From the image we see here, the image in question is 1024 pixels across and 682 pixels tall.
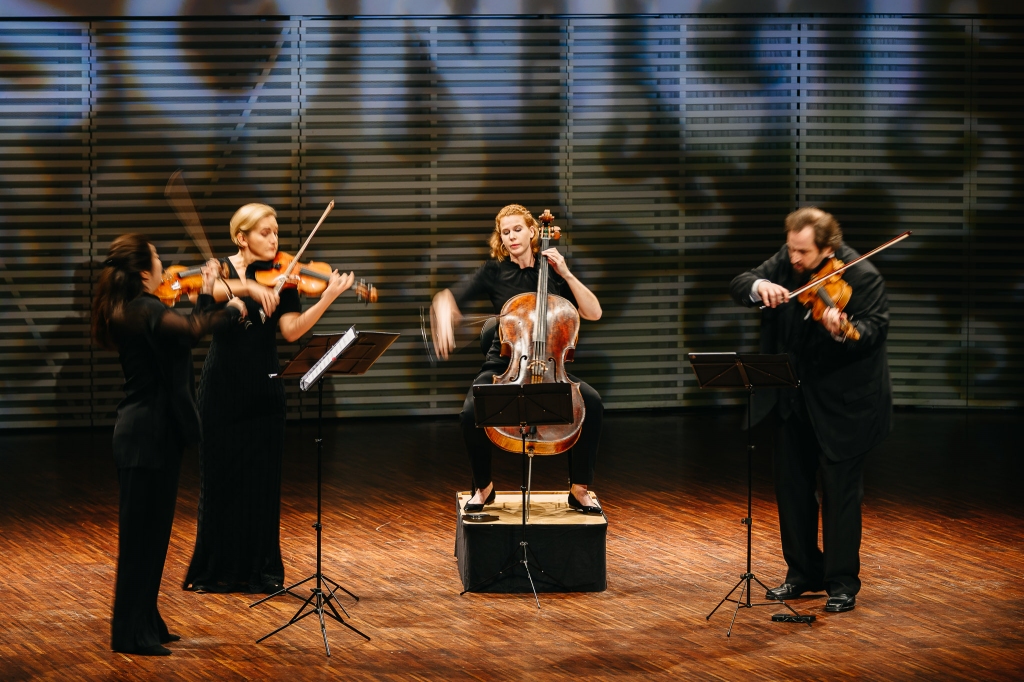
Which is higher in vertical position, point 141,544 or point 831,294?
point 831,294

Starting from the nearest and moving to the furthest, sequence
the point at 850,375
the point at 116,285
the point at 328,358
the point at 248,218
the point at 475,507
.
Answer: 1. the point at 116,285
2. the point at 328,358
3. the point at 850,375
4. the point at 248,218
5. the point at 475,507

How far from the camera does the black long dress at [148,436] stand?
11.6 feet

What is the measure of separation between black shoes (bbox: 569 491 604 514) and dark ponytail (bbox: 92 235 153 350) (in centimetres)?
198

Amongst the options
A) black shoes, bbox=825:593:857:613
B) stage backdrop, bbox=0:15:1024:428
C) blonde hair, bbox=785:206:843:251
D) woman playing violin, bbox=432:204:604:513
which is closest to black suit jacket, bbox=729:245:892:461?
blonde hair, bbox=785:206:843:251

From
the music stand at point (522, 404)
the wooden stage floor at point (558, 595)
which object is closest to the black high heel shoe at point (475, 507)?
the wooden stage floor at point (558, 595)

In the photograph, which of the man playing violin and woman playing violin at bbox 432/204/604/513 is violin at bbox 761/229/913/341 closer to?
the man playing violin

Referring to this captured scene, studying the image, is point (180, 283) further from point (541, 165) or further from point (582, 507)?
point (541, 165)

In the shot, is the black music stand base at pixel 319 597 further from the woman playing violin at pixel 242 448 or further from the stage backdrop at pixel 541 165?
the stage backdrop at pixel 541 165

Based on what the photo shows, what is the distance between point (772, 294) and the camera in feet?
13.5

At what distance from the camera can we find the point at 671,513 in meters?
5.80

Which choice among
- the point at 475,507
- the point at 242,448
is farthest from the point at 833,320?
the point at 242,448

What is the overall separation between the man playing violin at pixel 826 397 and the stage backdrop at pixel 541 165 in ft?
14.7

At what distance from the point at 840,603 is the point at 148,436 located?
98.2 inches

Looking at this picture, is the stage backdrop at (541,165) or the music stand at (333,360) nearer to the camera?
the music stand at (333,360)
